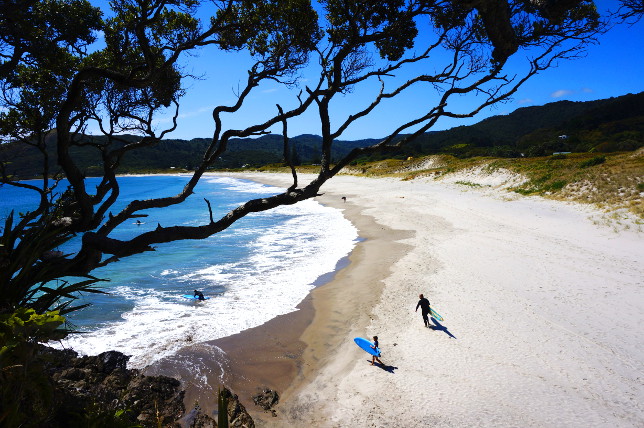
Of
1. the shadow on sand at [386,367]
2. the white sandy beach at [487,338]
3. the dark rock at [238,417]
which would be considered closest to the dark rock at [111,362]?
the dark rock at [238,417]

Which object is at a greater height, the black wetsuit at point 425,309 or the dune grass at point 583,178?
the dune grass at point 583,178

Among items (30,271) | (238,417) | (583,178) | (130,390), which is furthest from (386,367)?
(583,178)

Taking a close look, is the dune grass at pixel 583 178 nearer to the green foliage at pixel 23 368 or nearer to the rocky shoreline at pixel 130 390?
the rocky shoreline at pixel 130 390

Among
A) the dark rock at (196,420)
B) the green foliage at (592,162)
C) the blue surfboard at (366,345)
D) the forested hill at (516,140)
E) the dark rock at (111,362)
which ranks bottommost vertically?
the dark rock at (196,420)

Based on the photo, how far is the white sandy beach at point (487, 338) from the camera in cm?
618

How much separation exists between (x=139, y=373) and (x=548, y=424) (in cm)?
775

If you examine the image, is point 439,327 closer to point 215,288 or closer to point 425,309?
point 425,309

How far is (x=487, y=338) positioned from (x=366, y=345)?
9.55ft

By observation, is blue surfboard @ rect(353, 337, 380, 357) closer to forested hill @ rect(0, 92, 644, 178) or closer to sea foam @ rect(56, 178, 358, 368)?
sea foam @ rect(56, 178, 358, 368)

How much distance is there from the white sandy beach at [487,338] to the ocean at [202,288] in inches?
71.9

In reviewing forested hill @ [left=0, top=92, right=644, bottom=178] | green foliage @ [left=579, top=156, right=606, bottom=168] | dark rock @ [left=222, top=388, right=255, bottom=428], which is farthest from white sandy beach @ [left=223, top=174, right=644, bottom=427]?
green foliage @ [left=579, top=156, right=606, bottom=168]

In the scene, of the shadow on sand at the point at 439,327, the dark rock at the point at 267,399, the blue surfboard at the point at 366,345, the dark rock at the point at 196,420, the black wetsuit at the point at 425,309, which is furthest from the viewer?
the black wetsuit at the point at 425,309

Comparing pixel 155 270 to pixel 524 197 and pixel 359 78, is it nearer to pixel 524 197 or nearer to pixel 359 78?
pixel 359 78

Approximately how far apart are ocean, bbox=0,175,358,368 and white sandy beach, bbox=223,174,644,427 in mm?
1826
